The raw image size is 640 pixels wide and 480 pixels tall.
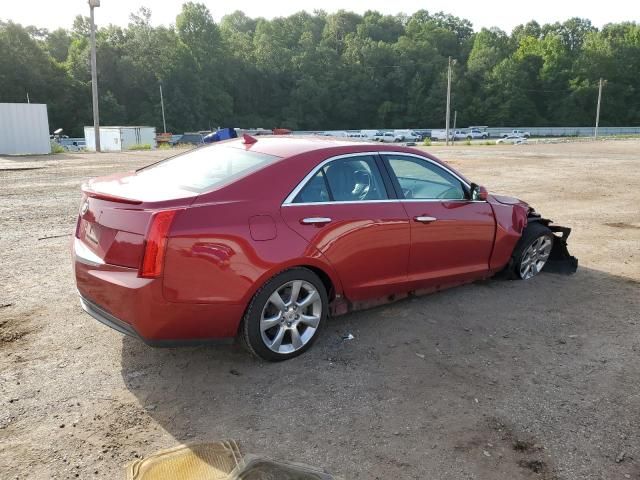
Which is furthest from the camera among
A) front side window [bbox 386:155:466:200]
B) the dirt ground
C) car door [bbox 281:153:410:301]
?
front side window [bbox 386:155:466:200]

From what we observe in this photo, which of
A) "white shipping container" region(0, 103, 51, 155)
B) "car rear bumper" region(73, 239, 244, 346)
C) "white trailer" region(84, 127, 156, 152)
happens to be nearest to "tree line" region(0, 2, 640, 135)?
"white trailer" region(84, 127, 156, 152)

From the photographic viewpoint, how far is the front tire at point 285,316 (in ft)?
12.4

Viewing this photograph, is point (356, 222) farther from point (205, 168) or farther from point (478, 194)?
point (478, 194)

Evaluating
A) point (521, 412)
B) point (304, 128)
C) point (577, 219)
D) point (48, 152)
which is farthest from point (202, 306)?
point (304, 128)

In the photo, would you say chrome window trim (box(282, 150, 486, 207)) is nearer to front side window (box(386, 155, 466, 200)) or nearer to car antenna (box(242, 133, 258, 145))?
front side window (box(386, 155, 466, 200))

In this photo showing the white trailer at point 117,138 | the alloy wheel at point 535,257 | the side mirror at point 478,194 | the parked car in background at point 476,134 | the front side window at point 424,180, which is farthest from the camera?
the parked car in background at point 476,134

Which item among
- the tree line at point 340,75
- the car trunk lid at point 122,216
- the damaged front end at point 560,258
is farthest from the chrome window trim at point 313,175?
the tree line at point 340,75

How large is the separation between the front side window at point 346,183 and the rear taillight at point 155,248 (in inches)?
37.8

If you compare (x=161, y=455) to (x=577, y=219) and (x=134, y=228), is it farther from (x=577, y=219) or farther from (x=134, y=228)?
(x=577, y=219)

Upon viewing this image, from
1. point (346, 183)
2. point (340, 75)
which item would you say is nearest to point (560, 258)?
point (346, 183)

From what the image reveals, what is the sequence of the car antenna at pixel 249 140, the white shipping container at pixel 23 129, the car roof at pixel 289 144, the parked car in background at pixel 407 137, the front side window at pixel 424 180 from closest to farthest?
the car roof at pixel 289 144
the car antenna at pixel 249 140
the front side window at pixel 424 180
the white shipping container at pixel 23 129
the parked car in background at pixel 407 137

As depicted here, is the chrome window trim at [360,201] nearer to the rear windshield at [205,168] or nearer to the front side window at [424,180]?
the front side window at [424,180]

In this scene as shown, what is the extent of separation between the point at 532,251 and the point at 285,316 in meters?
3.29

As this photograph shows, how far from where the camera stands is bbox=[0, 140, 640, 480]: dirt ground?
298 cm
